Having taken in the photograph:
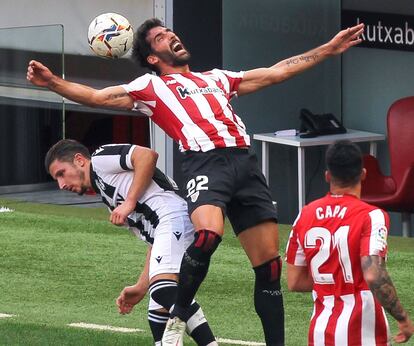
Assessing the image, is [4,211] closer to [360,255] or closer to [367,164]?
[367,164]

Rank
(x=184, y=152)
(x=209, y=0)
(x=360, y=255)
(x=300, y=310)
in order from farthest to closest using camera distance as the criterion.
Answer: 1. (x=209, y=0)
2. (x=300, y=310)
3. (x=184, y=152)
4. (x=360, y=255)

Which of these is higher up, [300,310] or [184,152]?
[184,152]

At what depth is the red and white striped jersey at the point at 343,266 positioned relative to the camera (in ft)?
18.1

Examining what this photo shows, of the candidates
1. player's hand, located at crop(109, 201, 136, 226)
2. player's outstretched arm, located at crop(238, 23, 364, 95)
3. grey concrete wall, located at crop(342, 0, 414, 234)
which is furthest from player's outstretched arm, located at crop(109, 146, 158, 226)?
grey concrete wall, located at crop(342, 0, 414, 234)

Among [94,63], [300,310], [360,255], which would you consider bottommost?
[300,310]

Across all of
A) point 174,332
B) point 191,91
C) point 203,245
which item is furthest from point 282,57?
point 174,332

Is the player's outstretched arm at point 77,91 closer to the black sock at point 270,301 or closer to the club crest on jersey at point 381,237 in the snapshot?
the black sock at point 270,301

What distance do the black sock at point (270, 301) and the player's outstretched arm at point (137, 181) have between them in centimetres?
77

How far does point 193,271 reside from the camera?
712 cm

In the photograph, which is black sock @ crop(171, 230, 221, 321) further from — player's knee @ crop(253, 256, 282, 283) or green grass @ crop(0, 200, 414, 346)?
green grass @ crop(0, 200, 414, 346)

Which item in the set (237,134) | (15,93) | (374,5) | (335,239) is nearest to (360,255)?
(335,239)

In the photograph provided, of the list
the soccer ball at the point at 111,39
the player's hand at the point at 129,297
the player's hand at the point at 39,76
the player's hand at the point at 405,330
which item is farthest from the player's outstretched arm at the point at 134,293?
the soccer ball at the point at 111,39

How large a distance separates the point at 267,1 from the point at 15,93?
3059 millimetres

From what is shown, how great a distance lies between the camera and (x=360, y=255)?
547 centimetres
